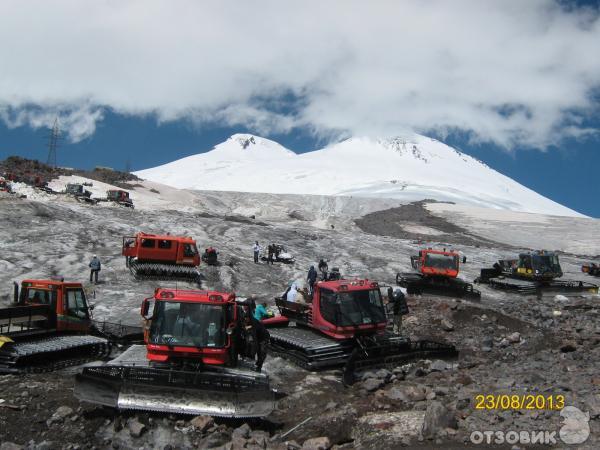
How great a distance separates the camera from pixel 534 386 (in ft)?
27.7

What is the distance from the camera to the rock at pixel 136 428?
7379 millimetres

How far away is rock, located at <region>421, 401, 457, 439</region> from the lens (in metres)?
6.76

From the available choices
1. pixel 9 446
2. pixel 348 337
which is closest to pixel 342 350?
pixel 348 337

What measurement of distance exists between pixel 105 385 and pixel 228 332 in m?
1.89

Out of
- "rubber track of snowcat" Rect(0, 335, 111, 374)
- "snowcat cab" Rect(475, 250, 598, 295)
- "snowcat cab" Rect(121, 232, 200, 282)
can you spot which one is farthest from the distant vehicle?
"rubber track of snowcat" Rect(0, 335, 111, 374)

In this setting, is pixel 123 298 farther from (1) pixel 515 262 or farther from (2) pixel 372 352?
(1) pixel 515 262

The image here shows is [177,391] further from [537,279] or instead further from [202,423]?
[537,279]

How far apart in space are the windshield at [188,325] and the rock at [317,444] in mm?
2210

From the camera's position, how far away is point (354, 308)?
1220 cm

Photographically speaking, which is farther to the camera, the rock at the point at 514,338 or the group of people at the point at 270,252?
the group of people at the point at 270,252

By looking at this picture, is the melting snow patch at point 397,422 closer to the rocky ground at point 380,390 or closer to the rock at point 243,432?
the rocky ground at point 380,390

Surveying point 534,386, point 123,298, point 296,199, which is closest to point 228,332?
point 534,386

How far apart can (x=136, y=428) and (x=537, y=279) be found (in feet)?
76.8
